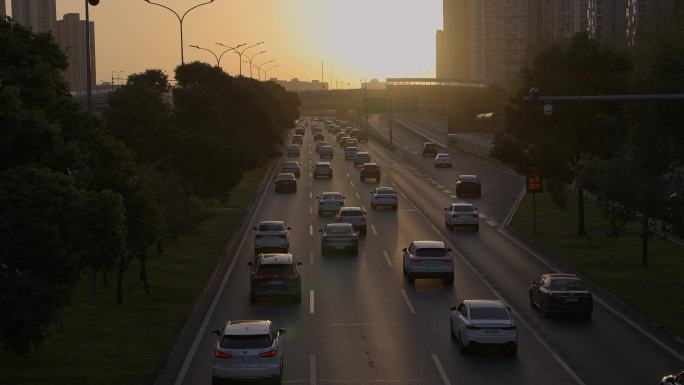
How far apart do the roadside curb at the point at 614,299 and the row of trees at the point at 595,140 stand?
8.77ft

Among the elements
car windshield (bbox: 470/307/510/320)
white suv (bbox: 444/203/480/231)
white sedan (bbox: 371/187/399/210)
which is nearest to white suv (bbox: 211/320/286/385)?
car windshield (bbox: 470/307/510/320)

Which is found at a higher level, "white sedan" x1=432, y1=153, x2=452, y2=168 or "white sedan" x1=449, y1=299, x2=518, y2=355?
"white sedan" x1=432, y1=153, x2=452, y2=168

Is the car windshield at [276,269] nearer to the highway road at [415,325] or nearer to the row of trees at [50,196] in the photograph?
the highway road at [415,325]

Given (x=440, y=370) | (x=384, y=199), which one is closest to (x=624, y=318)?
(x=440, y=370)

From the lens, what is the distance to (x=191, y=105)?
6806 centimetres

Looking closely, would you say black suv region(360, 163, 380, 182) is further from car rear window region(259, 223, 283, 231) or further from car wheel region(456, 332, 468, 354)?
car wheel region(456, 332, 468, 354)

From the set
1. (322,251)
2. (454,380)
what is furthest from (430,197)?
(454,380)

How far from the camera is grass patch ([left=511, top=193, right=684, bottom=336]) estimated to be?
34.2 meters

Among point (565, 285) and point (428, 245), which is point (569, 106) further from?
point (565, 285)

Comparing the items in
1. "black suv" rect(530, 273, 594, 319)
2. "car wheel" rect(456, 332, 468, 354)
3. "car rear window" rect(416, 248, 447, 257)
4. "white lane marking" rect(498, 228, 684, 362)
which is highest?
"car rear window" rect(416, 248, 447, 257)

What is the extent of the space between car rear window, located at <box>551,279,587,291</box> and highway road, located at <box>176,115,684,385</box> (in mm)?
1002

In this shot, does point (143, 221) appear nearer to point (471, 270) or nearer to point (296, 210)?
point (471, 270)

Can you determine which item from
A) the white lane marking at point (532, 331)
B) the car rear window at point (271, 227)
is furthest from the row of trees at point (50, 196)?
the white lane marking at point (532, 331)

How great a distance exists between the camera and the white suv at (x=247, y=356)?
2234cm
